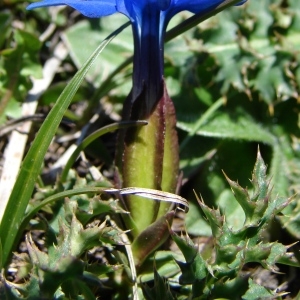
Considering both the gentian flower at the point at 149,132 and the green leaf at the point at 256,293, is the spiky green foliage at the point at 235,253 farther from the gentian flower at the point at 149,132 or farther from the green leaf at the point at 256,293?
the gentian flower at the point at 149,132

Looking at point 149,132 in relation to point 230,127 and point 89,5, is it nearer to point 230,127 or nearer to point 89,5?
point 89,5

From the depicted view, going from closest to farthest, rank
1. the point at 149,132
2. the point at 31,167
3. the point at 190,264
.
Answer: the point at 190,264
the point at 31,167
the point at 149,132

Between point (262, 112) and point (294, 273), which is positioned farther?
point (262, 112)

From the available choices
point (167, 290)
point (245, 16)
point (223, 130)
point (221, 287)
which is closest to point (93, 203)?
point (167, 290)

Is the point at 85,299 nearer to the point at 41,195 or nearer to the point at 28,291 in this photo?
the point at 28,291

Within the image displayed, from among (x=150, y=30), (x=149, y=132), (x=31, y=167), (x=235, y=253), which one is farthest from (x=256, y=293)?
(x=150, y=30)

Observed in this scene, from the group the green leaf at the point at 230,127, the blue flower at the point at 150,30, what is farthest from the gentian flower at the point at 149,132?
the green leaf at the point at 230,127
